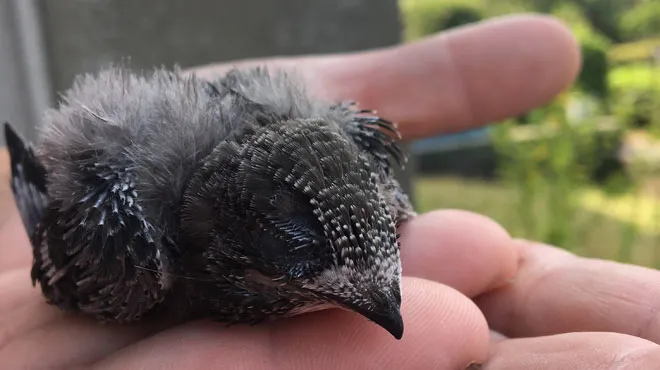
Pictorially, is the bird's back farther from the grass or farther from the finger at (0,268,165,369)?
the grass

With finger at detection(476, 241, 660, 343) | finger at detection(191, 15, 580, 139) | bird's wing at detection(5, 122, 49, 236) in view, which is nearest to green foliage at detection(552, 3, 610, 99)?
finger at detection(191, 15, 580, 139)

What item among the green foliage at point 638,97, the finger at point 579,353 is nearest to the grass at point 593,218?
the green foliage at point 638,97

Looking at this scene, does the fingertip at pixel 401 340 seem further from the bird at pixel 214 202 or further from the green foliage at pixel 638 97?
the green foliage at pixel 638 97

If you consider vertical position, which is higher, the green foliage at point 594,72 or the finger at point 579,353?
the finger at point 579,353

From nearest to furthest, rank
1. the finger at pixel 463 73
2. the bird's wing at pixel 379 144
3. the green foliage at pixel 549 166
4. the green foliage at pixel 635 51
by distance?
the bird's wing at pixel 379 144, the finger at pixel 463 73, the green foliage at pixel 549 166, the green foliage at pixel 635 51

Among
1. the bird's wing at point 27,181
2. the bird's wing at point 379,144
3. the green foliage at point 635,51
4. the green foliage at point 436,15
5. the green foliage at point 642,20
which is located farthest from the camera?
the green foliage at point 436,15

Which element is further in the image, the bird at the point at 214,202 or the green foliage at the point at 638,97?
the green foliage at the point at 638,97

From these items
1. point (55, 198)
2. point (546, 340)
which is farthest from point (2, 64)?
point (546, 340)

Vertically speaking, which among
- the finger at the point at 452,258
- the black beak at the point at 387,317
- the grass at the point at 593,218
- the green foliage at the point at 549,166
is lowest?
the grass at the point at 593,218

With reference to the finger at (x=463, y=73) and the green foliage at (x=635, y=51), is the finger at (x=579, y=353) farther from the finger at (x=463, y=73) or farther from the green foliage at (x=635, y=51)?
the green foliage at (x=635, y=51)
